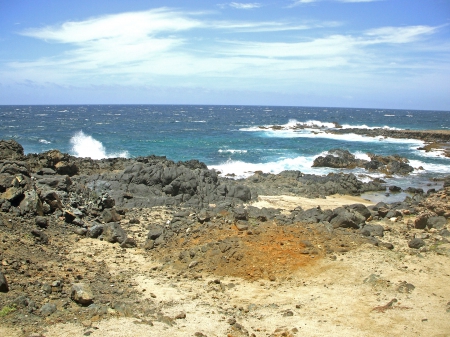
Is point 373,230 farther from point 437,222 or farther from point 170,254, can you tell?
point 170,254

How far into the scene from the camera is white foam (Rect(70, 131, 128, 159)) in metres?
38.5

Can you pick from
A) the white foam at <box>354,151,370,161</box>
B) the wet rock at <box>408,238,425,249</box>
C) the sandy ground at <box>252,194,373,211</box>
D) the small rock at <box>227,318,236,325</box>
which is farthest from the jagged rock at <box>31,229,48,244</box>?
the white foam at <box>354,151,370,161</box>

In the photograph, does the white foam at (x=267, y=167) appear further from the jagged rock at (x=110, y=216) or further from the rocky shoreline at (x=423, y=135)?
the rocky shoreline at (x=423, y=135)

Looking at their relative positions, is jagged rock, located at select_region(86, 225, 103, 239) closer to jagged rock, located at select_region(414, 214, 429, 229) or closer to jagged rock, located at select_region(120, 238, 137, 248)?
jagged rock, located at select_region(120, 238, 137, 248)

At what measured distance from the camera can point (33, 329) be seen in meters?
6.80

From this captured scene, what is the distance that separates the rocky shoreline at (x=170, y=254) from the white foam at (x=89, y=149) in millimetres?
20343

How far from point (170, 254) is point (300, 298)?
3.97 metres

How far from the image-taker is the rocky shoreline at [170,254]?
25.4 ft

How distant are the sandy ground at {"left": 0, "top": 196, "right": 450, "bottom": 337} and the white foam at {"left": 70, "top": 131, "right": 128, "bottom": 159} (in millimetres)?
27569

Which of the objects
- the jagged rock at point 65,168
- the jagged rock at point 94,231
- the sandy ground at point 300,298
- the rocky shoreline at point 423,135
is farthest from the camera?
Result: the rocky shoreline at point 423,135

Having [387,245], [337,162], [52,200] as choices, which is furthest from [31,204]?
[337,162]

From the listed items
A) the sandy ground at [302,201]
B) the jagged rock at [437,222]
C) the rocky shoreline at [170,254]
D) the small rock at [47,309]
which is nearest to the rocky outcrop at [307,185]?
the sandy ground at [302,201]

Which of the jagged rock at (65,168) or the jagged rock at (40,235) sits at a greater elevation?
the jagged rock at (65,168)

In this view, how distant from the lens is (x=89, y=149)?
4078cm
